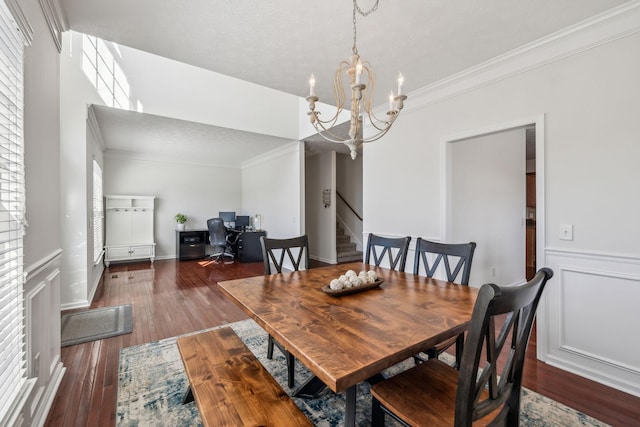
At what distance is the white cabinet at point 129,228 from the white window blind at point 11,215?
5.62 metres

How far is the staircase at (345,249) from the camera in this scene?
652 centimetres

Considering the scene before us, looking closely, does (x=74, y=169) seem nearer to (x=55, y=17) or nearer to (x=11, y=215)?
(x=55, y=17)

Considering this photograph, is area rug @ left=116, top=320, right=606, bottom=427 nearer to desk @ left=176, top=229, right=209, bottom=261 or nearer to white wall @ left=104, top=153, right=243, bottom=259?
desk @ left=176, top=229, right=209, bottom=261

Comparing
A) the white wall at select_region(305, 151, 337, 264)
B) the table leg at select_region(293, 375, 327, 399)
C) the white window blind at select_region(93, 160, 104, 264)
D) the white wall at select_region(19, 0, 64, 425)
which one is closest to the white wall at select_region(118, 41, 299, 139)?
the white wall at select_region(305, 151, 337, 264)

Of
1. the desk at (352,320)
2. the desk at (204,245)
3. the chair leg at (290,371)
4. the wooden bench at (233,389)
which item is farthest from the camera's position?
the desk at (204,245)

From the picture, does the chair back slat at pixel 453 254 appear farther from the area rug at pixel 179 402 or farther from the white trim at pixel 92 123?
the white trim at pixel 92 123

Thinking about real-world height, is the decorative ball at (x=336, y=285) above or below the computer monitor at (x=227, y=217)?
below

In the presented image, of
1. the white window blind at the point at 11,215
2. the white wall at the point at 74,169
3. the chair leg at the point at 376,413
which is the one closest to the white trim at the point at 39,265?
the white window blind at the point at 11,215

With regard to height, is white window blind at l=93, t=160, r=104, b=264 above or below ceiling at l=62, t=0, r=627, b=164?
below

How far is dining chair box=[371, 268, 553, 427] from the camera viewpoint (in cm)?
82

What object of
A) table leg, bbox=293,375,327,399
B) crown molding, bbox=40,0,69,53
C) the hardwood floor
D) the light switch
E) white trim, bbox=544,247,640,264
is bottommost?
the hardwood floor

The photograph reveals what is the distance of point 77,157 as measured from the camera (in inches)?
135

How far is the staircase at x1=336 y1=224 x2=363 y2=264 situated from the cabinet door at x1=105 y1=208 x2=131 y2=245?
4783mm

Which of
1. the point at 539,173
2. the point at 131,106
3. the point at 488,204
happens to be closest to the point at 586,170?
the point at 539,173
